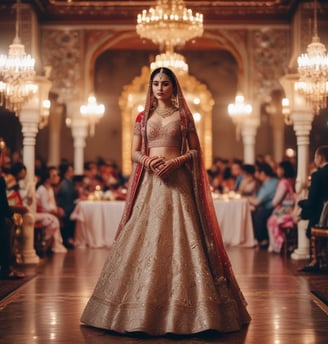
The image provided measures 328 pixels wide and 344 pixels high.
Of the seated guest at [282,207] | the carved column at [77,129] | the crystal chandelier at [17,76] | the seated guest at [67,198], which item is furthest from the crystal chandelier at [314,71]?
the carved column at [77,129]

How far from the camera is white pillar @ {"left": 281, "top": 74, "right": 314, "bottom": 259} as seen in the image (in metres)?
11.4

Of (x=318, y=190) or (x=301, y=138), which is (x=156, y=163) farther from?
(x=301, y=138)

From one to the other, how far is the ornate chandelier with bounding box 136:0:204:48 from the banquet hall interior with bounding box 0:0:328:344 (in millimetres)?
20

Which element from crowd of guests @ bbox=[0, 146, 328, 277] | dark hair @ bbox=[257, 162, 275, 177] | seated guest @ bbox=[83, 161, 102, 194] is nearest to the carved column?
seated guest @ bbox=[83, 161, 102, 194]

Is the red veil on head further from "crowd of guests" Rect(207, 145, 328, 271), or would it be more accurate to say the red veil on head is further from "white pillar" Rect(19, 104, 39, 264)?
"white pillar" Rect(19, 104, 39, 264)

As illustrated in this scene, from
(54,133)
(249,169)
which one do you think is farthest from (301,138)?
(54,133)

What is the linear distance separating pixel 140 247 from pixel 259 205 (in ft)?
26.6

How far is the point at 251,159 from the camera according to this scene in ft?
54.3

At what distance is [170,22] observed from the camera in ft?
41.7

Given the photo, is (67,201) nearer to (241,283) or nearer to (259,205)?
(259,205)

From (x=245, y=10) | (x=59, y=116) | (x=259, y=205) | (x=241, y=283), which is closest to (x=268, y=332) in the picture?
(x=241, y=283)

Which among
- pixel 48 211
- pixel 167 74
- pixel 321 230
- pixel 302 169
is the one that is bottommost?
pixel 321 230

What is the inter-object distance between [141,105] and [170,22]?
23.0 ft

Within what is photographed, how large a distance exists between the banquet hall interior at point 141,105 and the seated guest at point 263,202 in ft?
0.57
